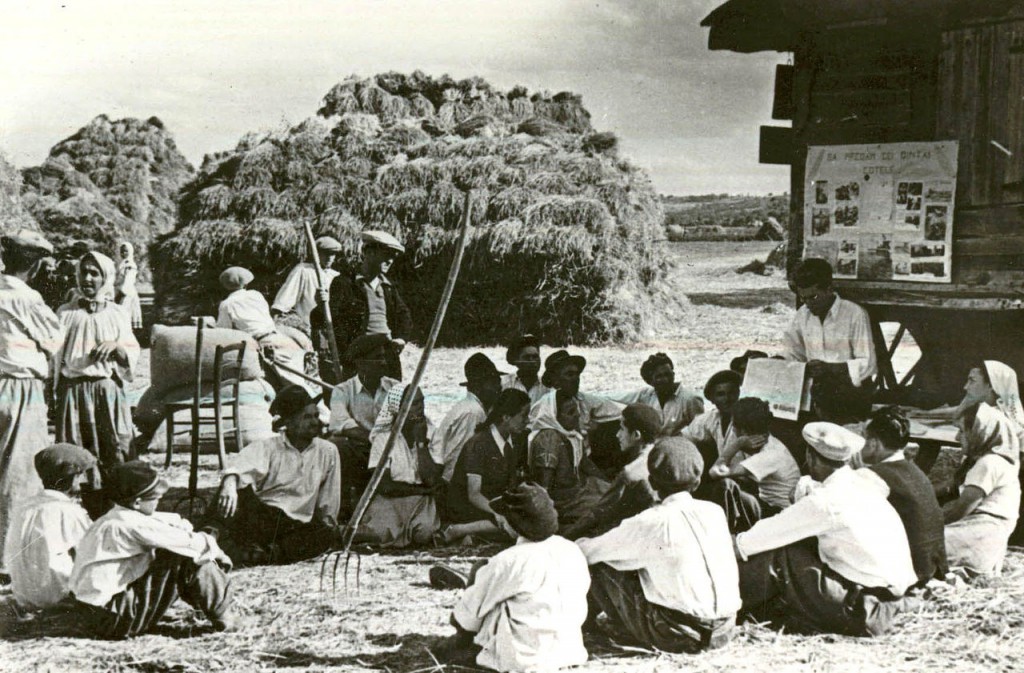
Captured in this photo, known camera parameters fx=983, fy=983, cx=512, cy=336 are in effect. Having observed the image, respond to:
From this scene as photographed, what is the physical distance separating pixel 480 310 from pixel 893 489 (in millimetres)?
5400

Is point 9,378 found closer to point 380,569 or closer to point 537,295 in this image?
point 380,569

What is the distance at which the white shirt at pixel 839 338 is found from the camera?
5465mm

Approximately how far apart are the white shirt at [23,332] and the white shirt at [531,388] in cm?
243

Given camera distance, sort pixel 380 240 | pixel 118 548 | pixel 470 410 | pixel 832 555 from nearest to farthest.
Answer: pixel 118 548 < pixel 832 555 < pixel 470 410 < pixel 380 240

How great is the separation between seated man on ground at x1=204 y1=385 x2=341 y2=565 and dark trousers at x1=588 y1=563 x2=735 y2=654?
1.62 metres

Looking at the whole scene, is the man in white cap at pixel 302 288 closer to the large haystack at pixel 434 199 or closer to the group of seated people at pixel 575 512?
the large haystack at pixel 434 199

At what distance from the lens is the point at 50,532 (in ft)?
13.4

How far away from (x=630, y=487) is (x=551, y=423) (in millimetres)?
1257

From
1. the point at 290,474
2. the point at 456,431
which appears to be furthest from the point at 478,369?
the point at 290,474

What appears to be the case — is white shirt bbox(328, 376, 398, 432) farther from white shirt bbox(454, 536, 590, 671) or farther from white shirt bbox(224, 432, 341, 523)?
white shirt bbox(454, 536, 590, 671)

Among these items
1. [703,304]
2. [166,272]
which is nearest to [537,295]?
[166,272]

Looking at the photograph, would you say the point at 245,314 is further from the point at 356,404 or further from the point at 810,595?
the point at 810,595

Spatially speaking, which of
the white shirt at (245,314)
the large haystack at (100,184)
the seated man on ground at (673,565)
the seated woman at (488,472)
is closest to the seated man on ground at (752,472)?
the seated man on ground at (673,565)

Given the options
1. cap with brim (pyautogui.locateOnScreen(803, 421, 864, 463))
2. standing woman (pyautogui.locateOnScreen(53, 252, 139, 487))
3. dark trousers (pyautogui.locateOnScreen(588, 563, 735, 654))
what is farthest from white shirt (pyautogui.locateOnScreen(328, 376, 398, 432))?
cap with brim (pyautogui.locateOnScreen(803, 421, 864, 463))
